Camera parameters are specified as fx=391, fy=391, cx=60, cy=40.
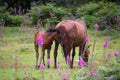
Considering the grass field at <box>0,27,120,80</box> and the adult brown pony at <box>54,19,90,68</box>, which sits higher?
the adult brown pony at <box>54,19,90,68</box>

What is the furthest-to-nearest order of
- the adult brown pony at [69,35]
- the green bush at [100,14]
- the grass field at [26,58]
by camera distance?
the green bush at [100,14] < the adult brown pony at [69,35] < the grass field at [26,58]

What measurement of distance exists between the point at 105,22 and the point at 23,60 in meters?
10.8

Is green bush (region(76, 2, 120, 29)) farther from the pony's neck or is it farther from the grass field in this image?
the pony's neck

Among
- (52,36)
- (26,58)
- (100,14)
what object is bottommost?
(100,14)

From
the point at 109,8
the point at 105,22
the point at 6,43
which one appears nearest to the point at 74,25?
the point at 6,43

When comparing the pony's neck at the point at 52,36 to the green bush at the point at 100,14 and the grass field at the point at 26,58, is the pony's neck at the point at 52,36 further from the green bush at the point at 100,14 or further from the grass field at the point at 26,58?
the green bush at the point at 100,14

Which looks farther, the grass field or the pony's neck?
the pony's neck

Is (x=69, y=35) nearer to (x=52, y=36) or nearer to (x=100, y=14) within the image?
(x=52, y=36)

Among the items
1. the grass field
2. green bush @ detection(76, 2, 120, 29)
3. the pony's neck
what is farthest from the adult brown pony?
green bush @ detection(76, 2, 120, 29)

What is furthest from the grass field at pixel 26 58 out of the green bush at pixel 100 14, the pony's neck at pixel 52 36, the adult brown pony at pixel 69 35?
the green bush at pixel 100 14

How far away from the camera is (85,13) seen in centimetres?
2794

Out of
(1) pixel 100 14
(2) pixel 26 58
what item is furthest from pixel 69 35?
(1) pixel 100 14

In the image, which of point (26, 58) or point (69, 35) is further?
point (26, 58)

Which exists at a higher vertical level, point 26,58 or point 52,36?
point 52,36
